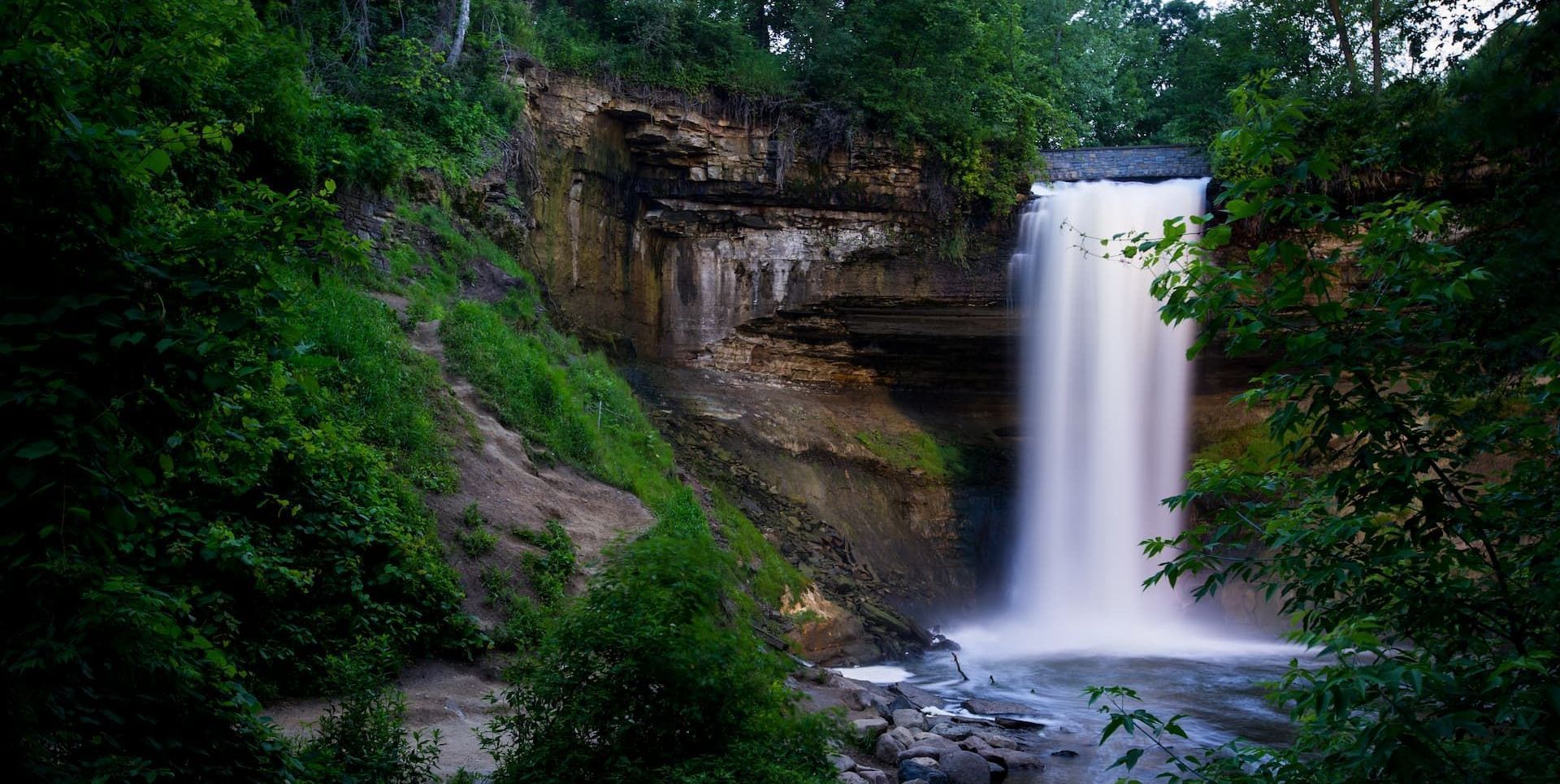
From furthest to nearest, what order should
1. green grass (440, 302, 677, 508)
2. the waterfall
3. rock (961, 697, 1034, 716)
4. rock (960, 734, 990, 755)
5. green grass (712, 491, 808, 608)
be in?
the waterfall < green grass (712, 491, 808, 608) < green grass (440, 302, 677, 508) < rock (961, 697, 1034, 716) < rock (960, 734, 990, 755)

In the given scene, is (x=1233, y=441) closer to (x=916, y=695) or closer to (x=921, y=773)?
(x=916, y=695)

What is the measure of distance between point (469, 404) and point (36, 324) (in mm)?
10333

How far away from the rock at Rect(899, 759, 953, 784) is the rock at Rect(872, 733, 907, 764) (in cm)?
24

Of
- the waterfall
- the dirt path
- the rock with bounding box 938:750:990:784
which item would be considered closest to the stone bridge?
the waterfall

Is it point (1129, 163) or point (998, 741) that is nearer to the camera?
point (998, 741)

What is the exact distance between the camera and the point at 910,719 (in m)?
11.0

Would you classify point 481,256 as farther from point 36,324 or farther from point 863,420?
point 36,324

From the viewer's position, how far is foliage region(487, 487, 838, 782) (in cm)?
504

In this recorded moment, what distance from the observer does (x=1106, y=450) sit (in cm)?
2277

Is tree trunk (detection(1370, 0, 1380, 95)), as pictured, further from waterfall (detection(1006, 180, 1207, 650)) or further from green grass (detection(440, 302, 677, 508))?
green grass (detection(440, 302, 677, 508))

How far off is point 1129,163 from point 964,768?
1751 centimetres

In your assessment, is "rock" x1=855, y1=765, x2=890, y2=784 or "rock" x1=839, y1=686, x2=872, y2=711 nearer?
"rock" x1=855, y1=765, x2=890, y2=784

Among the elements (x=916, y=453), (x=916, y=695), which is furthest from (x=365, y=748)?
(x=916, y=453)

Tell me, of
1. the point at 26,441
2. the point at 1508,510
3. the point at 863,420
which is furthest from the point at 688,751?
the point at 863,420
